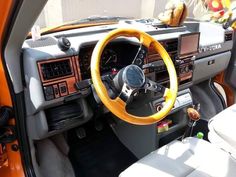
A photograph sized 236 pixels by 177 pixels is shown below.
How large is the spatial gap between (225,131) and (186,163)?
0.23m

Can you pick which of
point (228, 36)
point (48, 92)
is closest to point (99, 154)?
point (48, 92)

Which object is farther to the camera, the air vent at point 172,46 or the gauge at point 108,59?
the air vent at point 172,46

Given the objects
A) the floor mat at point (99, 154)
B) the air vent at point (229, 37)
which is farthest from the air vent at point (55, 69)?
the air vent at point (229, 37)

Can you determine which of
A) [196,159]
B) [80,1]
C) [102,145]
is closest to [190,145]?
[196,159]

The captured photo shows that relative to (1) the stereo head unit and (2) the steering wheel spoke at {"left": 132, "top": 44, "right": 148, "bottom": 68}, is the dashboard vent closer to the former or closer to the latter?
(1) the stereo head unit

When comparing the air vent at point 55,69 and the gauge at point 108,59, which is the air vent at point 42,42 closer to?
the air vent at point 55,69

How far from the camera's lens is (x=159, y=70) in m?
1.59

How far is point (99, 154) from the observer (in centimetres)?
192

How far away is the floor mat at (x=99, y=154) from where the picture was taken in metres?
1.81

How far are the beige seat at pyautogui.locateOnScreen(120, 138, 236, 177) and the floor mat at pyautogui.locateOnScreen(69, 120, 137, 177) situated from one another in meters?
0.69

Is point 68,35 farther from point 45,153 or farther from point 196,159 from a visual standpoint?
point 196,159

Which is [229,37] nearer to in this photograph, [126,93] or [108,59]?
[108,59]

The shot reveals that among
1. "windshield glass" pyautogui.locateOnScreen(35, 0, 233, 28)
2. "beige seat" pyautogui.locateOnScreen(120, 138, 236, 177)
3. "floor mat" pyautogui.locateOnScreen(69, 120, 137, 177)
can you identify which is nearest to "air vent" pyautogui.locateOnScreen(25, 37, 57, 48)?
"beige seat" pyautogui.locateOnScreen(120, 138, 236, 177)

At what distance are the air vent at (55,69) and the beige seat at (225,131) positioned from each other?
0.74 metres
